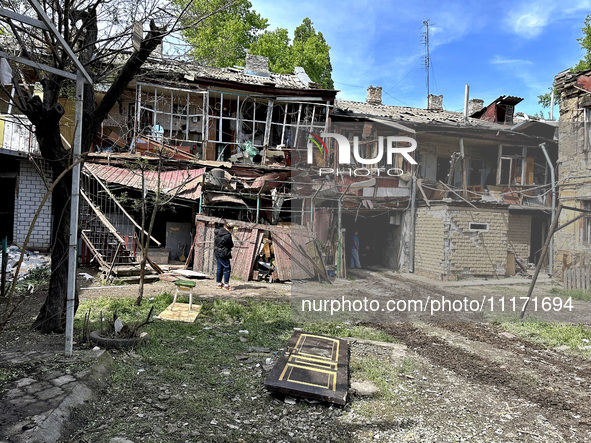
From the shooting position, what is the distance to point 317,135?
1506 centimetres

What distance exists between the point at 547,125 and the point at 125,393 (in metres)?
13.7

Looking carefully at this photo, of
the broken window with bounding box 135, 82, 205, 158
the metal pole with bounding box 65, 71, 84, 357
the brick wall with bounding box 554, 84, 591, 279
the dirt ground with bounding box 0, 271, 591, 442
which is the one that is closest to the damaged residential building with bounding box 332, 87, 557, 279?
the brick wall with bounding box 554, 84, 591, 279

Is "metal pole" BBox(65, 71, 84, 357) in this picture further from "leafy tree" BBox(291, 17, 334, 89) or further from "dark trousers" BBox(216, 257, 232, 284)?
"leafy tree" BBox(291, 17, 334, 89)

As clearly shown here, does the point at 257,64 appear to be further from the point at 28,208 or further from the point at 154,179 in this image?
the point at 28,208

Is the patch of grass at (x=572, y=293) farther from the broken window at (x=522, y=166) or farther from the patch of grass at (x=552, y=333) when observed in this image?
the broken window at (x=522, y=166)

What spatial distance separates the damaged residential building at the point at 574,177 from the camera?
32.2 ft

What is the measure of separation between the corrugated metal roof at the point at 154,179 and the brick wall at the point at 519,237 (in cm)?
890

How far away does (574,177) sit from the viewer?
10.0m

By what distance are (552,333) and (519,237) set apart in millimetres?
2974

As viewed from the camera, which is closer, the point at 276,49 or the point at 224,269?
the point at 224,269

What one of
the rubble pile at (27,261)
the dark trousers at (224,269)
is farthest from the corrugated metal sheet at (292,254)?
the rubble pile at (27,261)

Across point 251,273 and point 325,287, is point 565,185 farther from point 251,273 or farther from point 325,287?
point 251,273

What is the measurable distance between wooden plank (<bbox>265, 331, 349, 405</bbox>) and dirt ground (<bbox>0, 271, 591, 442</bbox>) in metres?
0.13

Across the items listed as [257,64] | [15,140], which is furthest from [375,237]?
[15,140]
